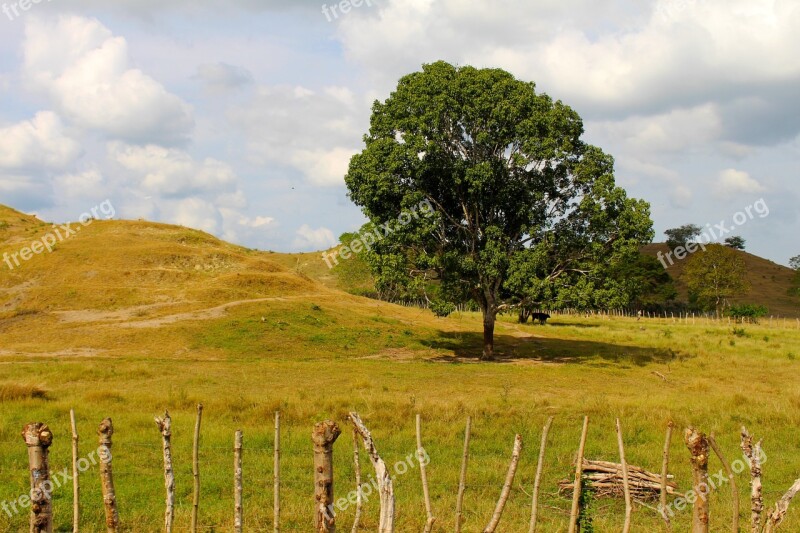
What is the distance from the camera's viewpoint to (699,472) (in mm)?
6246

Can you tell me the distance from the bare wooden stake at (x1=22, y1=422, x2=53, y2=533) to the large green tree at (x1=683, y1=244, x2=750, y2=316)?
80.8m

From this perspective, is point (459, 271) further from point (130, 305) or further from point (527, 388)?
point (130, 305)

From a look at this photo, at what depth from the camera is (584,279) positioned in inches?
1271

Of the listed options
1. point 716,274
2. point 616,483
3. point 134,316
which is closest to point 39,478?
point 616,483

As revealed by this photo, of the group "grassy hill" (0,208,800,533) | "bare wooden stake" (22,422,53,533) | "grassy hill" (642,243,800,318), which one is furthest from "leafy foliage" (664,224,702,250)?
"bare wooden stake" (22,422,53,533)

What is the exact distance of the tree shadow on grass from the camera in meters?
34.1

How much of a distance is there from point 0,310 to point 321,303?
22.2 metres

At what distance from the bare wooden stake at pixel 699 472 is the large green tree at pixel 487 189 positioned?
25.0 meters

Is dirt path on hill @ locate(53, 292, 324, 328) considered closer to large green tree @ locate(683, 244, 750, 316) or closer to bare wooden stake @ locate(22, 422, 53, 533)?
bare wooden stake @ locate(22, 422, 53, 533)

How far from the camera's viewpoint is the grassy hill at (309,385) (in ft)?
35.8

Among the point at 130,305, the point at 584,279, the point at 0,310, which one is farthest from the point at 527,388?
the point at 0,310

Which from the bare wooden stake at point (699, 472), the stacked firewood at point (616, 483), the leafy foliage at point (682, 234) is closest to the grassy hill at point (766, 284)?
the leafy foliage at point (682, 234)

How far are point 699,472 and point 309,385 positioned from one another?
18.5m

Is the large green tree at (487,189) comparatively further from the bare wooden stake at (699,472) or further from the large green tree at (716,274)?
the large green tree at (716,274)
